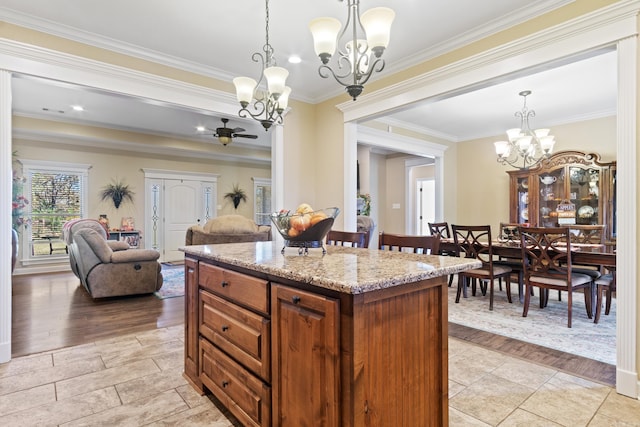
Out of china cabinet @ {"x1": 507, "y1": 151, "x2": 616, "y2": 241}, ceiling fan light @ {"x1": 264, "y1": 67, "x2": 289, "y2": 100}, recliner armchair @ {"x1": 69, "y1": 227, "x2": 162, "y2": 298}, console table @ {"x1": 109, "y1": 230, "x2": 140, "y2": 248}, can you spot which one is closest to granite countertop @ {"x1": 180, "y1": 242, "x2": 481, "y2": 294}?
ceiling fan light @ {"x1": 264, "y1": 67, "x2": 289, "y2": 100}

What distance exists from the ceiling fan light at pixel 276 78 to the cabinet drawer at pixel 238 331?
1.55 m

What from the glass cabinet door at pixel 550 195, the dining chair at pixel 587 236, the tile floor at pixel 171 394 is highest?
the glass cabinet door at pixel 550 195

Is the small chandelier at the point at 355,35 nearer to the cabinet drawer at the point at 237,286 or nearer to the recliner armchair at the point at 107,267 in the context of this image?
the cabinet drawer at the point at 237,286

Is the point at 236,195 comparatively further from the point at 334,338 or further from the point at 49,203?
the point at 334,338

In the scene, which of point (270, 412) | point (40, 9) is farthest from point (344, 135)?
point (270, 412)

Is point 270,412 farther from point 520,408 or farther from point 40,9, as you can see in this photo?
point 40,9

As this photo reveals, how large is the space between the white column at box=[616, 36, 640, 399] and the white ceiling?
11.5 inches

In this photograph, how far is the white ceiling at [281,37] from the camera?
2682mm

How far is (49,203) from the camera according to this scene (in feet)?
21.9

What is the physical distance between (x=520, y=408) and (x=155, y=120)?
6461 mm

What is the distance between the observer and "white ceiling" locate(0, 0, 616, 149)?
268 centimetres

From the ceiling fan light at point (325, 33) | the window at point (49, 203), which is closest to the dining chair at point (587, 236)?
the ceiling fan light at point (325, 33)

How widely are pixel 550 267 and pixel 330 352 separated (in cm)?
337

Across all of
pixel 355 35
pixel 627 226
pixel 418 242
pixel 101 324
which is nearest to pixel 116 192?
pixel 101 324
